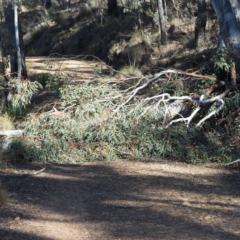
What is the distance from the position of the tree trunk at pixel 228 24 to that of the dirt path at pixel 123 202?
3592 mm

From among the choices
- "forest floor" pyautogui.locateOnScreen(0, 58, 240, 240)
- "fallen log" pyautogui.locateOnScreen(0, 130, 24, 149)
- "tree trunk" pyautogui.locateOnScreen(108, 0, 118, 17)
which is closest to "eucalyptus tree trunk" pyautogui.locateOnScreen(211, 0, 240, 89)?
"forest floor" pyautogui.locateOnScreen(0, 58, 240, 240)

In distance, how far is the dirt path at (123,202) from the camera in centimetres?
684

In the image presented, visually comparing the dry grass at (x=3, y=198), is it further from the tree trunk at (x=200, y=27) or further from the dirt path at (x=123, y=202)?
the tree trunk at (x=200, y=27)

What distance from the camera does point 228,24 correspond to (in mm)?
12844

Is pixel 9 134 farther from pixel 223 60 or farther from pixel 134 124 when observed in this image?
pixel 223 60

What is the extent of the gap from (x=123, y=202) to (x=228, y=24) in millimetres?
6207

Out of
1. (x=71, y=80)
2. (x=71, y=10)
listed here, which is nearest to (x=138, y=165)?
(x=71, y=80)

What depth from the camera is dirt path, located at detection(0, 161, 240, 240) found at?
6.84 metres

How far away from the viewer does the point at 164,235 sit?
669 cm

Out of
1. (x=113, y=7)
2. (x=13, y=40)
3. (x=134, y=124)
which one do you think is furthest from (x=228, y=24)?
(x=113, y=7)

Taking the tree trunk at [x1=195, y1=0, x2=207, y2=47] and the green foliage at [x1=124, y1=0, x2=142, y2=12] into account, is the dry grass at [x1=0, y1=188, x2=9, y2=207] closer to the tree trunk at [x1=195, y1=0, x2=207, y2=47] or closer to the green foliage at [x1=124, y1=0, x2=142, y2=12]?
the tree trunk at [x1=195, y1=0, x2=207, y2=47]

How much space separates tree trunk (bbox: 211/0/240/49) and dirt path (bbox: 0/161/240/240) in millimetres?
3592

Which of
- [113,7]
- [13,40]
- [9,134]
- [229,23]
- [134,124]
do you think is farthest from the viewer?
[113,7]

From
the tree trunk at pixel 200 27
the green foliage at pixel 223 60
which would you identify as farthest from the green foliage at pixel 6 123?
the tree trunk at pixel 200 27
